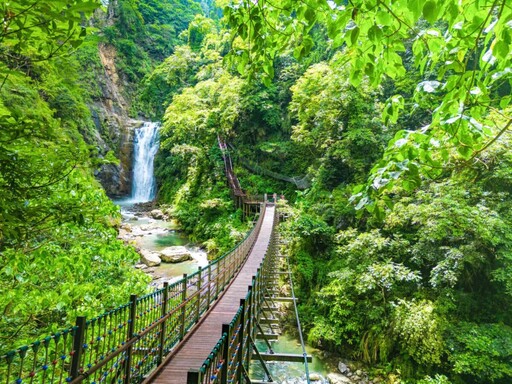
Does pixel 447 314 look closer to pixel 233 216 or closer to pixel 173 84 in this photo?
pixel 233 216

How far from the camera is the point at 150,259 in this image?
12.4 metres

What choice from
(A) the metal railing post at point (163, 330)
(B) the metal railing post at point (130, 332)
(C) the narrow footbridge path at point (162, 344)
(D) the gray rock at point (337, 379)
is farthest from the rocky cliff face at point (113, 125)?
(B) the metal railing post at point (130, 332)

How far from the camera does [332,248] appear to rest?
452 inches

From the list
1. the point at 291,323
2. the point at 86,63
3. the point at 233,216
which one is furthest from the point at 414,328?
the point at 86,63

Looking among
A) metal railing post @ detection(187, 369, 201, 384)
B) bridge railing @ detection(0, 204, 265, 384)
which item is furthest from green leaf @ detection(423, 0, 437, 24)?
bridge railing @ detection(0, 204, 265, 384)

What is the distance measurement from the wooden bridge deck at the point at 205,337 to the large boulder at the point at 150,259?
19.4ft

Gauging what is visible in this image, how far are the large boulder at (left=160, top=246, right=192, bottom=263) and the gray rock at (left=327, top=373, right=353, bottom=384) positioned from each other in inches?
297

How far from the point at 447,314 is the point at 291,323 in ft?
14.6

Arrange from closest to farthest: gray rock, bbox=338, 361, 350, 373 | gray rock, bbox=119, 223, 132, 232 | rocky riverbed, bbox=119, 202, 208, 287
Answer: gray rock, bbox=338, 361, 350, 373
rocky riverbed, bbox=119, 202, 208, 287
gray rock, bbox=119, 223, 132, 232

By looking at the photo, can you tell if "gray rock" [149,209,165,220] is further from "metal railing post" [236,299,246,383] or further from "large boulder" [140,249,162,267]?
"metal railing post" [236,299,246,383]

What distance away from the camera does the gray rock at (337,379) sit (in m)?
7.70

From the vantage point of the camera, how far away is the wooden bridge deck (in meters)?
3.42

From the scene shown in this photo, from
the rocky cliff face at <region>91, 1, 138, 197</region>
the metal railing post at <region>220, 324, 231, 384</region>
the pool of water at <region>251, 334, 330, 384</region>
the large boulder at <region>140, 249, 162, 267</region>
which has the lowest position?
the pool of water at <region>251, 334, 330, 384</region>

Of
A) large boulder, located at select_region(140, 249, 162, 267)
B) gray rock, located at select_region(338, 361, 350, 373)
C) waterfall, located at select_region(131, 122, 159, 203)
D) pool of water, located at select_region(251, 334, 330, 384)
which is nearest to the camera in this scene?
pool of water, located at select_region(251, 334, 330, 384)
